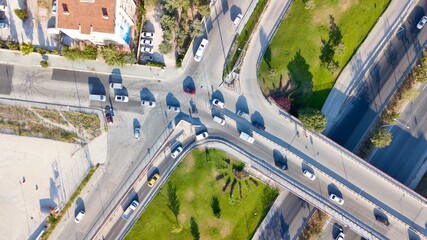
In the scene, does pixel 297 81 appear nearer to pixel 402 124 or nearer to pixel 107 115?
pixel 402 124

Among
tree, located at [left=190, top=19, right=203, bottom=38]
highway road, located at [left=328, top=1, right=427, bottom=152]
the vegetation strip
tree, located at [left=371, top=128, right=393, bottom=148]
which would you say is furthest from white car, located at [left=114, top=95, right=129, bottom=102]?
tree, located at [left=371, top=128, right=393, bottom=148]

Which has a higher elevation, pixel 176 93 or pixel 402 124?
pixel 402 124

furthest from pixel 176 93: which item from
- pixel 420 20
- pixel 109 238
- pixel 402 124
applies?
pixel 420 20

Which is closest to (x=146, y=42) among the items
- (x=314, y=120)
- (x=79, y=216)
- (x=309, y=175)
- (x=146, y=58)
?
(x=146, y=58)

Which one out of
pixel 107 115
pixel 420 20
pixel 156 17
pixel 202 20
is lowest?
pixel 107 115

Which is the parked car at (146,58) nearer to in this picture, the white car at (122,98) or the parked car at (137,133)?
the white car at (122,98)

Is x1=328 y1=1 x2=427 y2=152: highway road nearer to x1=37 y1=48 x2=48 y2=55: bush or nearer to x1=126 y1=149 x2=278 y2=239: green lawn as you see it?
x1=126 y1=149 x2=278 y2=239: green lawn

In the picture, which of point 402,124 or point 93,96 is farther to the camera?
point 402,124

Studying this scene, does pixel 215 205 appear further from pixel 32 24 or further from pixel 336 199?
pixel 32 24
